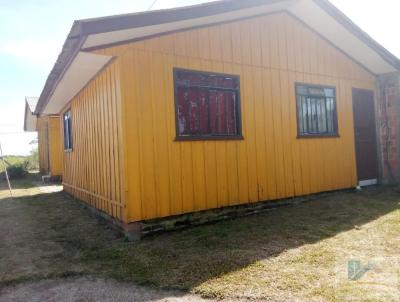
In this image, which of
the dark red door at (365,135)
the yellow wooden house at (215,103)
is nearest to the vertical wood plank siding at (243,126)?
the yellow wooden house at (215,103)

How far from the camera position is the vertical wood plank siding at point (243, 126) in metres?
5.33

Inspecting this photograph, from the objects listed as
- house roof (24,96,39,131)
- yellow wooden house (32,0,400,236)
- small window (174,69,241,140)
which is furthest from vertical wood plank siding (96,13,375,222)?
house roof (24,96,39,131)

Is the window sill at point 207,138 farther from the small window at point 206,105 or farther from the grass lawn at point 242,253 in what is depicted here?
the grass lawn at point 242,253

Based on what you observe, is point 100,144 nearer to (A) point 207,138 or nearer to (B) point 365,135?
(A) point 207,138

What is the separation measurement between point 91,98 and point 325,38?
559 centimetres

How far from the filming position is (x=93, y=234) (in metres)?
5.70

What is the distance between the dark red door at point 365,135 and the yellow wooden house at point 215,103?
53mm

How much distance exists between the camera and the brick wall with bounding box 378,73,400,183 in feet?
30.2

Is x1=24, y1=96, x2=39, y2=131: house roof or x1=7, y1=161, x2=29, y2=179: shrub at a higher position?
x1=24, y1=96, x2=39, y2=131: house roof

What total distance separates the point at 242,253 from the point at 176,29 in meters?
3.76

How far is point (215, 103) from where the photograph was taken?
20.1 ft

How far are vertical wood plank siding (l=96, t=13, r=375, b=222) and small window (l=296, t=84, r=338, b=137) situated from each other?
17 cm

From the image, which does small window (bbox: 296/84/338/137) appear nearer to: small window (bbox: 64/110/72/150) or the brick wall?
the brick wall

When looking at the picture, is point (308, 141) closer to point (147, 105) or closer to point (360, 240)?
point (360, 240)
